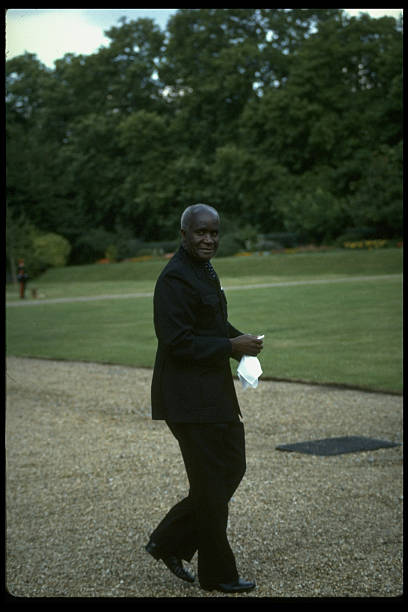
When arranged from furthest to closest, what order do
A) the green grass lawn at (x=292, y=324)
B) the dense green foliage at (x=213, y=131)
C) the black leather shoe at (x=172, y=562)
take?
1. the dense green foliage at (x=213, y=131)
2. the green grass lawn at (x=292, y=324)
3. the black leather shoe at (x=172, y=562)

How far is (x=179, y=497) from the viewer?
588 cm

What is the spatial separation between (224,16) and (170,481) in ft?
153

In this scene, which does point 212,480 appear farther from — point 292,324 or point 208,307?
point 292,324

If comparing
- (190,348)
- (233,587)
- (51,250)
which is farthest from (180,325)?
(51,250)

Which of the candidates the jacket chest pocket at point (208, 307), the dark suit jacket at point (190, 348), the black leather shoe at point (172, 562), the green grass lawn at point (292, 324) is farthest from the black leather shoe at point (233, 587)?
the green grass lawn at point (292, 324)

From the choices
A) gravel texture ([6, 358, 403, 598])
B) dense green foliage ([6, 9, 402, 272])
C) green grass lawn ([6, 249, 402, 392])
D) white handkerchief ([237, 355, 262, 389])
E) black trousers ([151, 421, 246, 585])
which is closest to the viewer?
white handkerchief ([237, 355, 262, 389])

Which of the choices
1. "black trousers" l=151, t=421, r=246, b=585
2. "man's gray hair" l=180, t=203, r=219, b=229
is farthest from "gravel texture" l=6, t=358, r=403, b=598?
"man's gray hair" l=180, t=203, r=219, b=229

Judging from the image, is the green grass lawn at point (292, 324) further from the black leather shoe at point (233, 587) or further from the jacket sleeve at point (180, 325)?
the jacket sleeve at point (180, 325)

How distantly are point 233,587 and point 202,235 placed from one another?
1581mm

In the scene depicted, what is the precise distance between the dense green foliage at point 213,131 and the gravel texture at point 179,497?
30.2 m

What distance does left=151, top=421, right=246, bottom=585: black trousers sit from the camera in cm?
381

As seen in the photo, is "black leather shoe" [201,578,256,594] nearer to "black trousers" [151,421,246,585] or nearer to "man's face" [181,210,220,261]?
"black trousers" [151,421,246,585]

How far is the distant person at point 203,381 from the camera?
145 inches

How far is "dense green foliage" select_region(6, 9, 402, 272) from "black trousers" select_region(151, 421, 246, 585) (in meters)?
35.0
